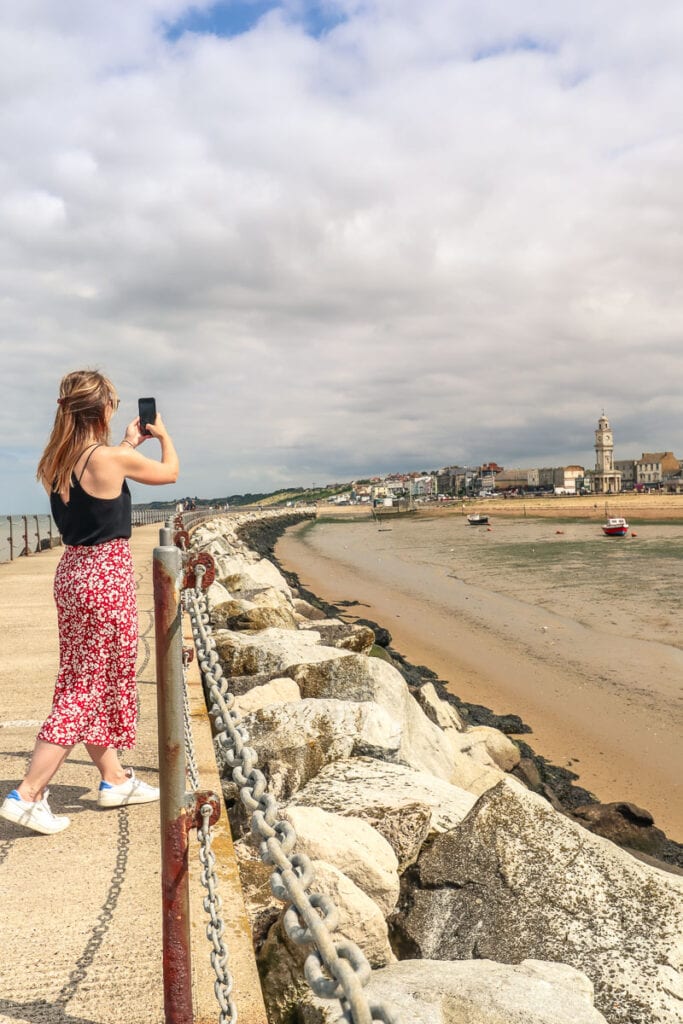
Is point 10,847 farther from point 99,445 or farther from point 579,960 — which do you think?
→ point 579,960

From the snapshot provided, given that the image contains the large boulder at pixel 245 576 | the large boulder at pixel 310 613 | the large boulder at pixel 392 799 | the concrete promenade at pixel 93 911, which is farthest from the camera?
the large boulder at pixel 245 576

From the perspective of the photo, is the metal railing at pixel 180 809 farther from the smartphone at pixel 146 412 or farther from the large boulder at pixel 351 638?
the large boulder at pixel 351 638

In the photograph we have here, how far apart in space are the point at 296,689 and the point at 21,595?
6765 millimetres

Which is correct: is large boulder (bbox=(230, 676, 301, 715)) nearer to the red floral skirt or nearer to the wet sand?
the red floral skirt

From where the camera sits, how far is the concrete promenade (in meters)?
2.24

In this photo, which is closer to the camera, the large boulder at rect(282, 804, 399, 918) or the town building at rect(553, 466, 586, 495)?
the large boulder at rect(282, 804, 399, 918)

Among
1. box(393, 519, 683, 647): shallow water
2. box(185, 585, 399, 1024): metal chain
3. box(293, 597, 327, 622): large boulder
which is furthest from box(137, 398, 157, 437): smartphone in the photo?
box(393, 519, 683, 647): shallow water

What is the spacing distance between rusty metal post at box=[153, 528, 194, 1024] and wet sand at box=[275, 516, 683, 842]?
5888 millimetres

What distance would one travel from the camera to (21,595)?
10.9m

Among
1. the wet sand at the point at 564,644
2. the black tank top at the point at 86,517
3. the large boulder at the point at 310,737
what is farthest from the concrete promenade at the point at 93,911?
the wet sand at the point at 564,644

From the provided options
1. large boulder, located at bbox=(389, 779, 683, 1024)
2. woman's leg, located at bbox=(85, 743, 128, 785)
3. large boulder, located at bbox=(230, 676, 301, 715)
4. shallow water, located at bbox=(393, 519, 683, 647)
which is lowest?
shallow water, located at bbox=(393, 519, 683, 647)

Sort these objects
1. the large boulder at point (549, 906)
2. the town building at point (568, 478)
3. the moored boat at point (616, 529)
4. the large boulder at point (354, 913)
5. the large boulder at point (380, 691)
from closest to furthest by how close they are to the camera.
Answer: the large boulder at point (354, 913) < the large boulder at point (549, 906) < the large boulder at point (380, 691) < the moored boat at point (616, 529) < the town building at point (568, 478)

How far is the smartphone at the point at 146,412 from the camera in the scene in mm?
3279

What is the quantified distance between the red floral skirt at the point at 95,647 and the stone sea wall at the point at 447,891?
90 cm
